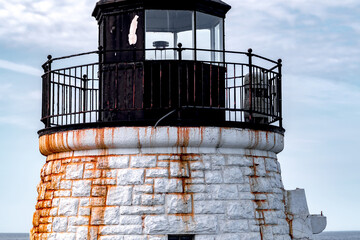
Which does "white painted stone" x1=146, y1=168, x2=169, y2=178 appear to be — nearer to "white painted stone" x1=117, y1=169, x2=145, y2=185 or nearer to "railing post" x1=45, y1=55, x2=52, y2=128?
"white painted stone" x1=117, y1=169, x2=145, y2=185

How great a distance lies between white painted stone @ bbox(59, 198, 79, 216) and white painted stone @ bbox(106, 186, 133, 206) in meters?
0.61

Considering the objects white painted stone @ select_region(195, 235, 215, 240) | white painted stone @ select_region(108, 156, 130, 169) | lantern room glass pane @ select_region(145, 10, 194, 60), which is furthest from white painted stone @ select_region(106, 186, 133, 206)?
lantern room glass pane @ select_region(145, 10, 194, 60)

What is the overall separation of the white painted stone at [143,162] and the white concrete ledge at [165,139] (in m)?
0.13

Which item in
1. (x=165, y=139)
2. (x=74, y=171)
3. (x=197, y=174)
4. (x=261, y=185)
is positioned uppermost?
(x=165, y=139)

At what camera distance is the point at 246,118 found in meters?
11.9

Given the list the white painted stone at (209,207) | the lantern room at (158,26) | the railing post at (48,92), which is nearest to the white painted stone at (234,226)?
the white painted stone at (209,207)

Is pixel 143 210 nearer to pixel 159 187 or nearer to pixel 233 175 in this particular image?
pixel 159 187

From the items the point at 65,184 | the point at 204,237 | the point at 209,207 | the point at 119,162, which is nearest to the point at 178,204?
the point at 209,207

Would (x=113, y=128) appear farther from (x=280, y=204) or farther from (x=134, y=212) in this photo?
(x=280, y=204)

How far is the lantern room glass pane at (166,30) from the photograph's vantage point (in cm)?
1127

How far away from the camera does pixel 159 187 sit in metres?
10.1

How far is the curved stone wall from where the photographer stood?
10.1 metres

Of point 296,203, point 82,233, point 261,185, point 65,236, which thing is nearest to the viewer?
point 82,233

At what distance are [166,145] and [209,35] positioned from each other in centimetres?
258
